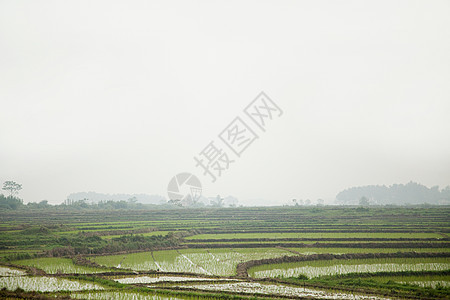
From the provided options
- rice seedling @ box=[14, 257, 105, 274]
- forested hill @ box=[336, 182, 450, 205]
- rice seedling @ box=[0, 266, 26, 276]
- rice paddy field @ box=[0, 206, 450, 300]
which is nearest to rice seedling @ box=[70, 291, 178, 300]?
rice paddy field @ box=[0, 206, 450, 300]

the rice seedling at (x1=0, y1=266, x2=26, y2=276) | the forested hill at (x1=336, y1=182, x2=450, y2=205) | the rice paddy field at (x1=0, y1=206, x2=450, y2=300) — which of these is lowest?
the forested hill at (x1=336, y1=182, x2=450, y2=205)

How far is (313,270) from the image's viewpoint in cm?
1698

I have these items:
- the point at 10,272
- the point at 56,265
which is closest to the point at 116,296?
the point at 10,272

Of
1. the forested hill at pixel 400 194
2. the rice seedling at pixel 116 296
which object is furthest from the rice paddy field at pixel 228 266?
the forested hill at pixel 400 194

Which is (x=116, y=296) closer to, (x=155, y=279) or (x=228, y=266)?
(x=155, y=279)

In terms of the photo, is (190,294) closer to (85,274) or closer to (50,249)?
(85,274)

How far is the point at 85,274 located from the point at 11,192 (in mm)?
97304

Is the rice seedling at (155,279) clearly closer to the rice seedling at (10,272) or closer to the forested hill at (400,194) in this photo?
the rice seedling at (10,272)

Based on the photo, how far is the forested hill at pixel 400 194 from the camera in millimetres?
153500

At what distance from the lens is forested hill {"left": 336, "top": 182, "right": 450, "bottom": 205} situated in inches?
6043

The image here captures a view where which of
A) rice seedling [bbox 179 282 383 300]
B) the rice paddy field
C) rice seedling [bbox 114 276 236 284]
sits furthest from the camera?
rice seedling [bbox 114 276 236 284]

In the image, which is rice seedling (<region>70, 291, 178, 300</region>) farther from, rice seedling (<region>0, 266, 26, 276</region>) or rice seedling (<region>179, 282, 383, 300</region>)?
rice seedling (<region>0, 266, 26, 276</region>)

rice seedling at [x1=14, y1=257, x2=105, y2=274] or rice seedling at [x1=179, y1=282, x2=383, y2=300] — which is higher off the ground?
rice seedling at [x1=179, y1=282, x2=383, y2=300]

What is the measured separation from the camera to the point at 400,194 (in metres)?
156
